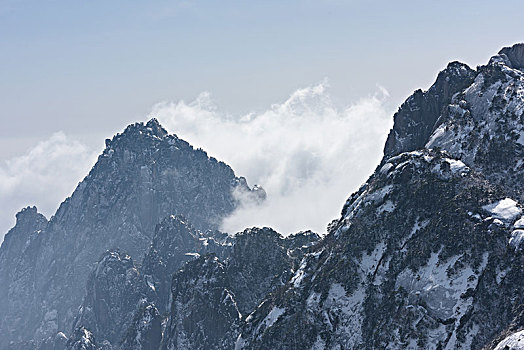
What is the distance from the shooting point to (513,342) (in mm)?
134375

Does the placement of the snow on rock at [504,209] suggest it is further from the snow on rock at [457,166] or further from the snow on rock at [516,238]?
the snow on rock at [457,166]

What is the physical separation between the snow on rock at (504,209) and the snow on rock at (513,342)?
38.6 metres

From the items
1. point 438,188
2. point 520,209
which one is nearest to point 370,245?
point 438,188

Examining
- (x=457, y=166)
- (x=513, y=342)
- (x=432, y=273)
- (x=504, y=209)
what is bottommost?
(x=513, y=342)

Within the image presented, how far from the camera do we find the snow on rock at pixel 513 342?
13225 centimetres

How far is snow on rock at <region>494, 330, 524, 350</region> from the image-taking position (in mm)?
132250

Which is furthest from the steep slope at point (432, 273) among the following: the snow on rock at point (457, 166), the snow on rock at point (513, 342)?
the snow on rock at point (513, 342)

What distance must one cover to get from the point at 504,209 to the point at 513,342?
46.0m

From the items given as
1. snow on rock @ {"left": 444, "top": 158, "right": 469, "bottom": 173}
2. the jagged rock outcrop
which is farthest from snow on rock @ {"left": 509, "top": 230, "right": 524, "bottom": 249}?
snow on rock @ {"left": 444, "top": 158, "right": 469, "bottom": 173}

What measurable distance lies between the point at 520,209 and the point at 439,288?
29864 millimetres

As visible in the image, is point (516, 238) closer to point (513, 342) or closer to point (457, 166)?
point (513, 342)

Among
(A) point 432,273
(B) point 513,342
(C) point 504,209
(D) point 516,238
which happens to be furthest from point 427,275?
(B) point 513,342

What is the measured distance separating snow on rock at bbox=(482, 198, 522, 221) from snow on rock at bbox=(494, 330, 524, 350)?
38.6 m

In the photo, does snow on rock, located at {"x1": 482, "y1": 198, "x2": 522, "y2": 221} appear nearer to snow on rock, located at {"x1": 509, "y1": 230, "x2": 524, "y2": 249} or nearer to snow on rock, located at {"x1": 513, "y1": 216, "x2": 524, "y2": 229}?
snow on rock, located at {"x1": 513, "y1": 216, "x2": 524, "y2": 229}
